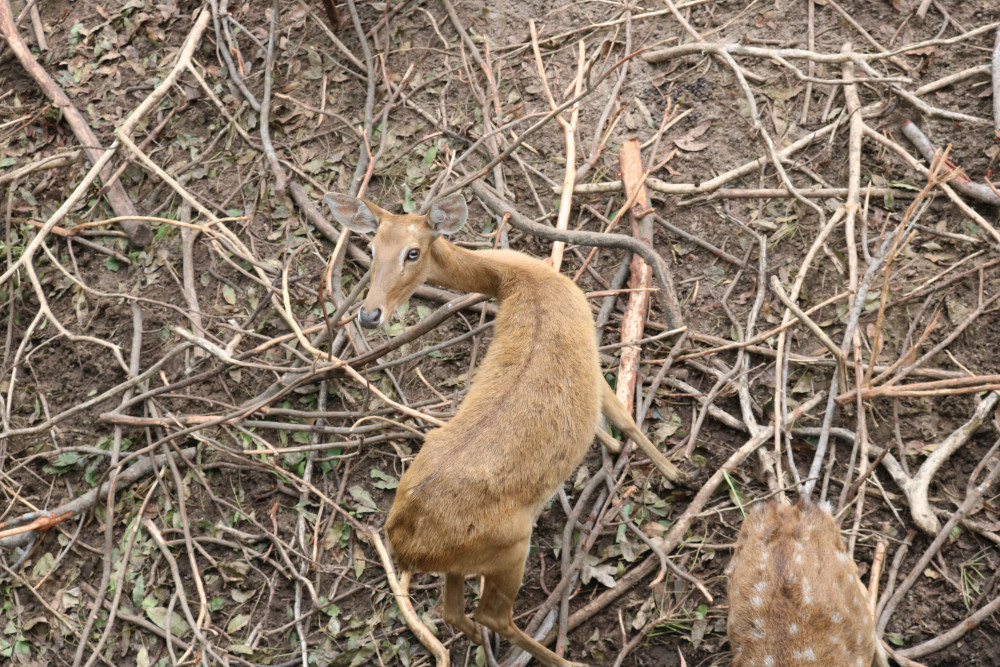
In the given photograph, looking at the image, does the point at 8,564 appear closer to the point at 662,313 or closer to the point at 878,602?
the point at 662,313

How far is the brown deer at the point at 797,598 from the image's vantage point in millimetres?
3826

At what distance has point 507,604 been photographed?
190 inches

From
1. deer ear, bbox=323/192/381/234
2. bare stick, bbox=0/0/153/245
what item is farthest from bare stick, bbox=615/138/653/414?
bare stick, bbox=0/0/153/245

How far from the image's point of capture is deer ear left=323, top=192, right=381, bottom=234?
18.0 feet

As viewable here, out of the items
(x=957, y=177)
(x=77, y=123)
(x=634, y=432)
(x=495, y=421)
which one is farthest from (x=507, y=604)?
(x=77, y=123)

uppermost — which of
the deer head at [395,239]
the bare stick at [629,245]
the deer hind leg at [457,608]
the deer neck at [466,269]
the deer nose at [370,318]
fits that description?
the deer head at [395,239]

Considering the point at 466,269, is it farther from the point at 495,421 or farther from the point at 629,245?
the point at 495,421

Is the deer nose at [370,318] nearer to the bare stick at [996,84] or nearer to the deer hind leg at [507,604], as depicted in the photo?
the deer hind leg at [507,604]

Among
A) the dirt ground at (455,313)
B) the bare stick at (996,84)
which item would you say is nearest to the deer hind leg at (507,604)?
the dirt ground at (455,313)

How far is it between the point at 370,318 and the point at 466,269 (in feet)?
2.76

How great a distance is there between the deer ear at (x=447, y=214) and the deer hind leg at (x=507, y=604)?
2022 mm

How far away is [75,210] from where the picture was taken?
24.2 feet

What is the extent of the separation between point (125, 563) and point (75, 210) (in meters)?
3.14

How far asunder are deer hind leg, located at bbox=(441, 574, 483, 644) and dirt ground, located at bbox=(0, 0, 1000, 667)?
36cm
